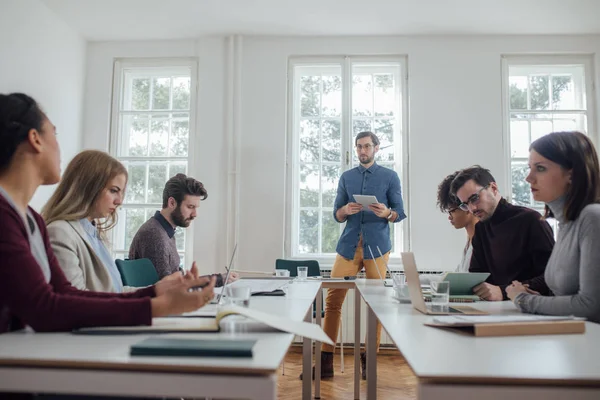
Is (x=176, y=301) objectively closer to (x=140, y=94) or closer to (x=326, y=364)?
(x=326, y=364)

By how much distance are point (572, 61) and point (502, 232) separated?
3410mm

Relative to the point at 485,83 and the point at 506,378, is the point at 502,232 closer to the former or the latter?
the point at 506,378

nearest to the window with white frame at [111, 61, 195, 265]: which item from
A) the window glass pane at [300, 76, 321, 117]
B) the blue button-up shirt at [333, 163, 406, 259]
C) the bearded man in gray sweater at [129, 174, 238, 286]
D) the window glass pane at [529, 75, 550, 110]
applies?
the window glass pane at [300, 76, 321, 117]

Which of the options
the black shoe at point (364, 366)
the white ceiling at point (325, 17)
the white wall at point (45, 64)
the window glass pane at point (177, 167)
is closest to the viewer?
the black shoe at point (364, 366)

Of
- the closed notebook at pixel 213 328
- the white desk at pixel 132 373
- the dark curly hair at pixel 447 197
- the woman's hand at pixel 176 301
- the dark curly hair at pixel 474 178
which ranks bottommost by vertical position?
the white desk at pixel 132 373

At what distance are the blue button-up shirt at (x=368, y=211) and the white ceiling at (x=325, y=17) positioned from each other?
1431 mm

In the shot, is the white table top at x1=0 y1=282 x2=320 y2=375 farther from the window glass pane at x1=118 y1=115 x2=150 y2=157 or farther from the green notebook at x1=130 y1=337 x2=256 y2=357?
the window glass pane at x1=118 y1=115 x2=150 y2=157

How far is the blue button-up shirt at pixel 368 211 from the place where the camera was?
3.83 m

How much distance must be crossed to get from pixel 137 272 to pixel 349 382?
1.73m

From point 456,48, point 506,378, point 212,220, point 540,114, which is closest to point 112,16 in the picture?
point 212,220

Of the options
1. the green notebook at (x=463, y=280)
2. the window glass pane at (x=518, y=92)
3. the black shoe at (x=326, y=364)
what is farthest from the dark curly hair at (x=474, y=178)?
the window glass pane at (x=518, y=92)

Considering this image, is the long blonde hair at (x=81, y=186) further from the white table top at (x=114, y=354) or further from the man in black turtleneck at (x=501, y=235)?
the man in black turtleneck at (x=501, y=235)

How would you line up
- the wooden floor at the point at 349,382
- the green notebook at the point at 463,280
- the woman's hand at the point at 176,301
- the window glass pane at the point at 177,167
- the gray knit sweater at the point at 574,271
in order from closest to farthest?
the woman's hand at the point at 176,301, the gray knit sweater at the point at 574,271, the green notebook at the point at 463,280, the wooden floor at the point at 349,382, the window glass pane at the point at 177,167

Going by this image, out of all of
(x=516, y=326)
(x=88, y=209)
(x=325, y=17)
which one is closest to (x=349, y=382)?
(x=88, y=209)
